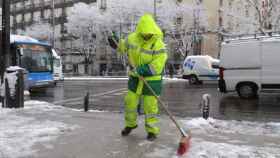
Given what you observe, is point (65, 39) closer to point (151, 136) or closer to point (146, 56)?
point (146, 56)

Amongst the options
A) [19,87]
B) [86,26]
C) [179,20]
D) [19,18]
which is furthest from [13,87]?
[19,18]

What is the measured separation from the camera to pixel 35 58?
68.6ft

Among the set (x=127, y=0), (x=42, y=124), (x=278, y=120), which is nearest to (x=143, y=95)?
(x=42, y=124)

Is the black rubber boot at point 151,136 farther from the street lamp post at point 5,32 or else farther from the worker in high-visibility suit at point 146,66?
the street lamp post at point 5,32

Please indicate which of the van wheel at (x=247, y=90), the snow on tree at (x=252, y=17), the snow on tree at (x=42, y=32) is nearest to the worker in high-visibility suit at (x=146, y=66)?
the van wheel at (x=247, y=90)

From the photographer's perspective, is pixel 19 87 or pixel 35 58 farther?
pixel 35 58

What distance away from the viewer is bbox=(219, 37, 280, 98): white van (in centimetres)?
1460

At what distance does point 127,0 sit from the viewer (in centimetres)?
5147

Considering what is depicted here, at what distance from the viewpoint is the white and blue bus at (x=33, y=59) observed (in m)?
19.4

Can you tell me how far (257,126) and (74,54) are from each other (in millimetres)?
57858

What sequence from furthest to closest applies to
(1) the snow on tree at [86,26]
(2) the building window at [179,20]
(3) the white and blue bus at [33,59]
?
(1) the snow on tree at [86,26] < (2) the building window at [179,20] < (3) the white and blue bus at [33,59]

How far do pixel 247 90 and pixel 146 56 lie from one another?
9.85m

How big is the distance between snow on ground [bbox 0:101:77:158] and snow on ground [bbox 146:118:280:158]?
68.5 inches

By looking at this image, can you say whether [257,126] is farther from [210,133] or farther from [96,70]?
[96,70]
